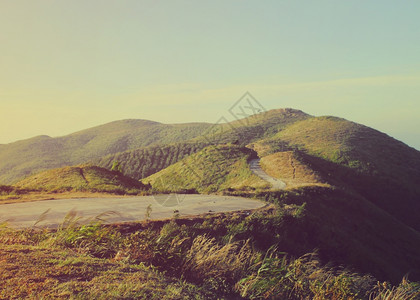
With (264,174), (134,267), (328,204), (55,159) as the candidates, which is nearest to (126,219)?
(134,267)

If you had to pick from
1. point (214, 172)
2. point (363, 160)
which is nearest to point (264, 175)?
point (214, 172)

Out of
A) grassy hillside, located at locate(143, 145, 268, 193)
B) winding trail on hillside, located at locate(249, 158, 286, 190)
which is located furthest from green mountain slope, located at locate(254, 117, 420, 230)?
grassy hillside, located at locate(143, 145, 268, 193)

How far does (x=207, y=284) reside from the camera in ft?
18.8

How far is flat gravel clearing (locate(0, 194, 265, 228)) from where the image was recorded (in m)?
11.6

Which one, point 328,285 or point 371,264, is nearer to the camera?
point 328,285

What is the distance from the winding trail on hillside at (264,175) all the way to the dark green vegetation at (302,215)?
78 cm

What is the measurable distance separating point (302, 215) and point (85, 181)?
44.7 ft

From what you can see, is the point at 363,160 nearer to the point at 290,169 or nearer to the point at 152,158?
the point at 290,169

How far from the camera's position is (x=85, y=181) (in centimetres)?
2222

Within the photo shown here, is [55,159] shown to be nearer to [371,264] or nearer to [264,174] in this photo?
[264,174]

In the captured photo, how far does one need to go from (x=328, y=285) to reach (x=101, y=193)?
15.4 metres

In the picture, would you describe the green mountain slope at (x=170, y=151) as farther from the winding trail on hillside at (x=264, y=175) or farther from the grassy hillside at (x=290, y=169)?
the grassy hillside at (x=290, y=169)

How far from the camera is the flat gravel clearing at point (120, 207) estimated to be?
38.0ft

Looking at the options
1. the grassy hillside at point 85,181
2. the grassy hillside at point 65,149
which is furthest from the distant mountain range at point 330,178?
the grassy hillside at point 65,149
